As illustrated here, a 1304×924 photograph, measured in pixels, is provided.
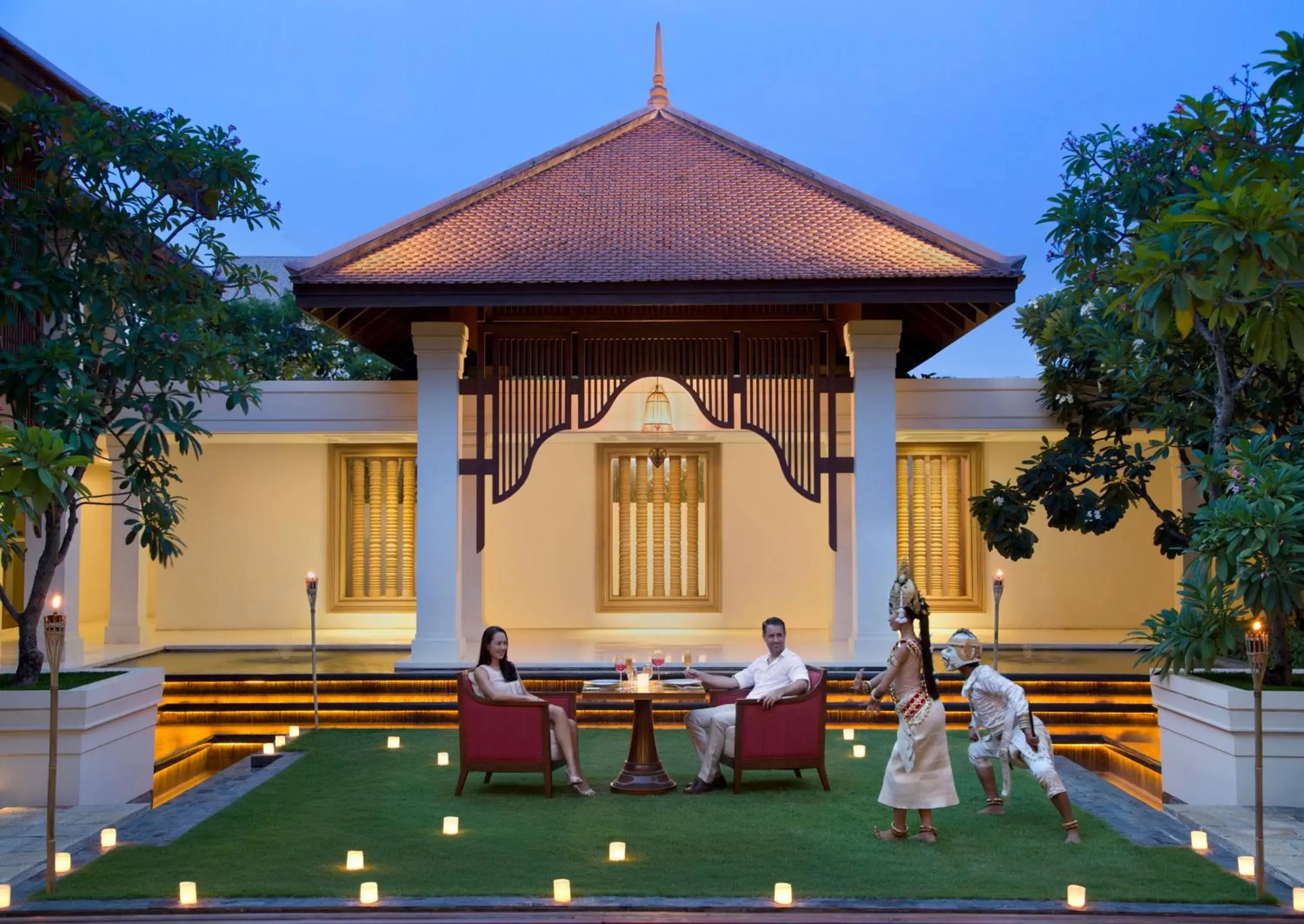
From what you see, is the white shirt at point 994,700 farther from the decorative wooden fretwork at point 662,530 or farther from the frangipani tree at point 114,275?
the decorative wooden fretwork at point 662,530

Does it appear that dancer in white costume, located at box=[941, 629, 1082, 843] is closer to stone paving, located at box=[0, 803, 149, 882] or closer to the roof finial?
stone paving, located at box=[0, 803, 149, 882]

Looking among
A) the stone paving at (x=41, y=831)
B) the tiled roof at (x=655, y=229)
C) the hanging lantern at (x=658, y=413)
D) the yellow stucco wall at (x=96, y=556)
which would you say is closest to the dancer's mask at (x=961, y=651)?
the stone paving at (x=41, y=831)

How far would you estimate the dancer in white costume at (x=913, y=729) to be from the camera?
245 inches

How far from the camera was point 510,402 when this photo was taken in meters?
12.7

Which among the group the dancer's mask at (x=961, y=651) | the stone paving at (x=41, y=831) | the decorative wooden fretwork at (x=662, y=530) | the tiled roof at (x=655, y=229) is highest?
the tiled roof at (x=655, y=229)

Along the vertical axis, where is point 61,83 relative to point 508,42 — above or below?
below

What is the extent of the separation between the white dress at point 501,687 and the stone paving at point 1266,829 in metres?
3.32

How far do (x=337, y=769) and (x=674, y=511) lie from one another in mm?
7971

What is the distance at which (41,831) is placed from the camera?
677cm

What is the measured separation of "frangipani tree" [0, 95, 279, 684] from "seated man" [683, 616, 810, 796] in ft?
11.9

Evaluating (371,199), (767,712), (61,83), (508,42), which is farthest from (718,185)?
(508,42)

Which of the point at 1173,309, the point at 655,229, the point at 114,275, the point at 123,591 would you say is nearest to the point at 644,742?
the point at 1173,309

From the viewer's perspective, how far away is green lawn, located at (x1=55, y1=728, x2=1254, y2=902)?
553cm

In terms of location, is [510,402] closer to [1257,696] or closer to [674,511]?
[674,511]
